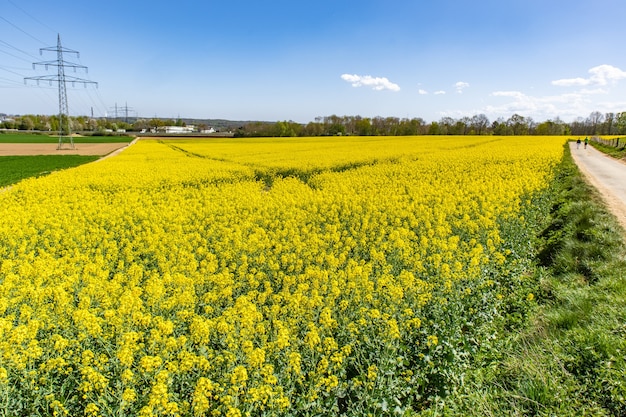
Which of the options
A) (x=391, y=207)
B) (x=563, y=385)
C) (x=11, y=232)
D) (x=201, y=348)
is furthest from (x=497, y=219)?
(x=11, y=232)

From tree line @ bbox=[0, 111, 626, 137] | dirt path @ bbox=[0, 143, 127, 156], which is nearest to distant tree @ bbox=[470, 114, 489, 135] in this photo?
tree line @ bbox=[0, 111, 626, 137]

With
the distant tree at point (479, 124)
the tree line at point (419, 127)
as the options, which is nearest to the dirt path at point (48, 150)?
the tree line at point (419, 127)

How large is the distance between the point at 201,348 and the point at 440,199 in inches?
383

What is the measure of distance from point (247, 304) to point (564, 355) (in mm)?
4100

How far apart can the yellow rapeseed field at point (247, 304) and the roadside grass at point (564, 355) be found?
363 mm

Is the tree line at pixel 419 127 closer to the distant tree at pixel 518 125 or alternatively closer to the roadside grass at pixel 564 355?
the distant tree at pixel 518 125

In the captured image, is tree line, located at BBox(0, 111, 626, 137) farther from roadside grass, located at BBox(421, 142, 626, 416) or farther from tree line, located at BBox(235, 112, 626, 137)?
roadside grass, located at BBox(421, 142, 626, 416)

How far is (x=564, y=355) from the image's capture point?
4.84 m

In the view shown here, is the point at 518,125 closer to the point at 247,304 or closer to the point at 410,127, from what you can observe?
the point at 410,127

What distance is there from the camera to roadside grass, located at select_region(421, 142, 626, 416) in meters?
4.18

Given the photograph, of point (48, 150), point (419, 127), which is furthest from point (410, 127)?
point (48, 150)

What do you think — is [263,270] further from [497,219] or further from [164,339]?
[497,219]

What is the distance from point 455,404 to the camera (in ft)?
14.2

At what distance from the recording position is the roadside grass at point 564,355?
418 centimetres
